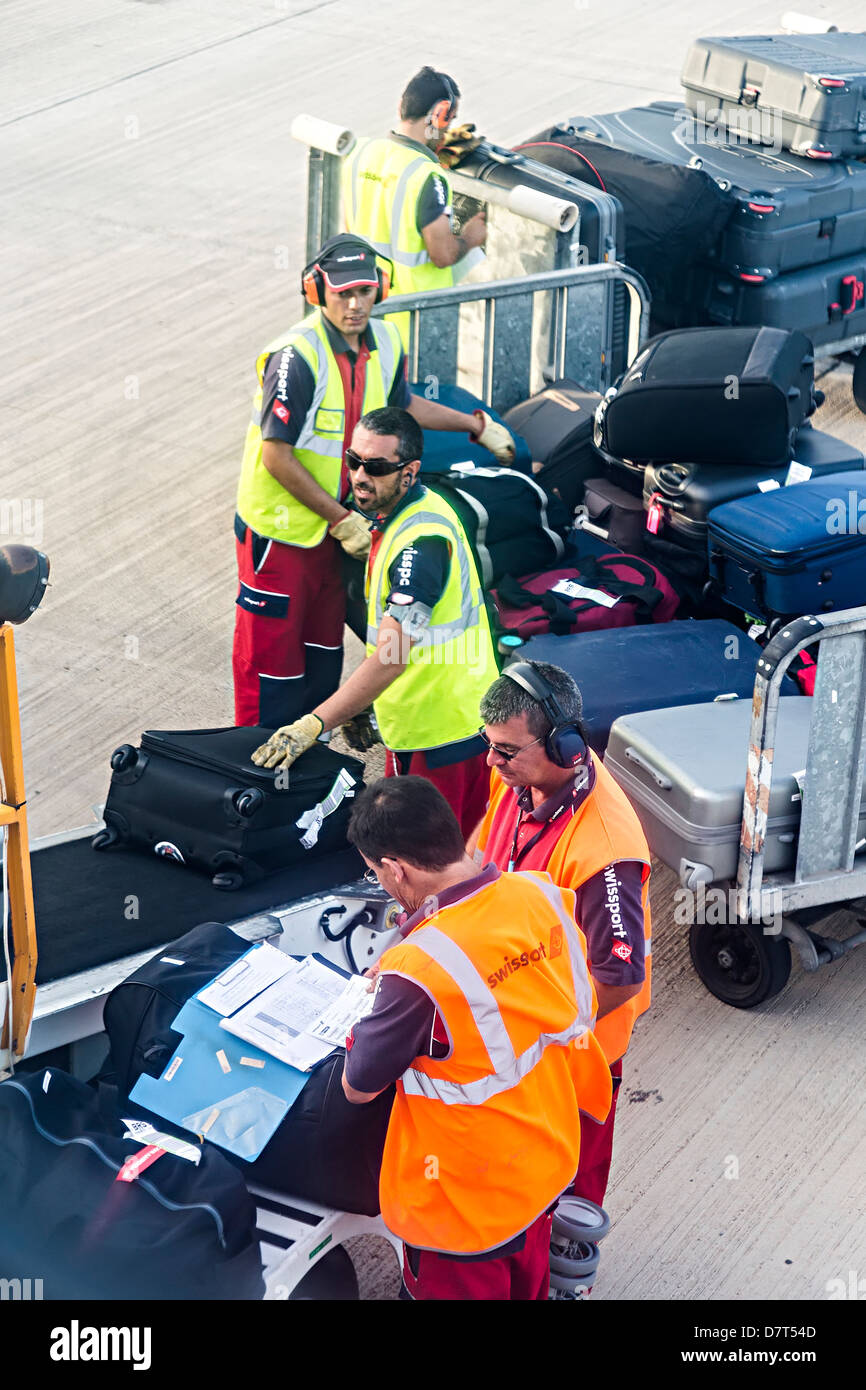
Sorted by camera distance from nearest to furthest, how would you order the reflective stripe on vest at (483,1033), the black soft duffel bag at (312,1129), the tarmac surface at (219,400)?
1. the reflective stripe on vest at (483,1033)
2. the black soft duffel bag at (312,1129)
3. the tarmac surface at (219,400)

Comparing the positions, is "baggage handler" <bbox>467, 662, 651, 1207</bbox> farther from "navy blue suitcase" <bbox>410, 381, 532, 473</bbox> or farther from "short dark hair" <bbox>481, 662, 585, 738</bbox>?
"navy blue suitcase" <bbox>410, 381, 532, 473</bbox>

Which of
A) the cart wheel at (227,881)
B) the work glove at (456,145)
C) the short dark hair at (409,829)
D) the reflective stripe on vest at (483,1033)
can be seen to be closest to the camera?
the reflective stripe on vest at (483,1033)

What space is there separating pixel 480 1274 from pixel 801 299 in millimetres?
5908

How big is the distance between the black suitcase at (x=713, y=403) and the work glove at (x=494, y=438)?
14.5 inches

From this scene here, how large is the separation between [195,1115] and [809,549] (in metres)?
2.88

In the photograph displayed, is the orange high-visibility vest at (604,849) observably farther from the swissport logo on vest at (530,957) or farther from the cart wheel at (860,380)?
the cart wheel at (860,380)

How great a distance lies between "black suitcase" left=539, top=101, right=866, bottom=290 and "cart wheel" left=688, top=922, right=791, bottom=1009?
4.05 meters

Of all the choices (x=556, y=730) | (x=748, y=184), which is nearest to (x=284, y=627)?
(x=556, y=730)

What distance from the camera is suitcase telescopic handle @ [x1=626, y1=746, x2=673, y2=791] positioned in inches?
178

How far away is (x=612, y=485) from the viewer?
6.27 meters

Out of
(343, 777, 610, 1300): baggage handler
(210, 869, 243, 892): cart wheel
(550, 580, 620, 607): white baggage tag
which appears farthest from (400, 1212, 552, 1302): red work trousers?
(550, 580, 620, 607): white baggage tag

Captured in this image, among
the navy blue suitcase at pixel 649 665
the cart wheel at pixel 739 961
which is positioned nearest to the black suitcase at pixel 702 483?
the navy blue suitcase at pixel 649 665

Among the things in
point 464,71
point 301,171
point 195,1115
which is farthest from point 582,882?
point 464,71

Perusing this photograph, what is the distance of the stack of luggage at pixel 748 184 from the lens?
25.1 ft
